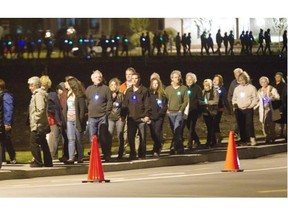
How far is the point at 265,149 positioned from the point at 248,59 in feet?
28.9

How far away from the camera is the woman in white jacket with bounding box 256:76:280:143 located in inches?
1090

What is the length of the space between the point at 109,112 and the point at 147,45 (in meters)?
23.3

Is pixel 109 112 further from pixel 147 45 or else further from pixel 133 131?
pixel 147 45

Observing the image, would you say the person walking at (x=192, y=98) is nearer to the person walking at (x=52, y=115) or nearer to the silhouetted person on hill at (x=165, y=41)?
the person walking at (x=52, y=115)

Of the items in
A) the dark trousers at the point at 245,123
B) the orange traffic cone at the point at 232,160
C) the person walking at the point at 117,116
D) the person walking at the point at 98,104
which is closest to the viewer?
the orange traffic cone at the point at 232,160

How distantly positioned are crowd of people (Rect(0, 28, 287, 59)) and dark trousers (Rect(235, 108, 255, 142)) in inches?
91.3

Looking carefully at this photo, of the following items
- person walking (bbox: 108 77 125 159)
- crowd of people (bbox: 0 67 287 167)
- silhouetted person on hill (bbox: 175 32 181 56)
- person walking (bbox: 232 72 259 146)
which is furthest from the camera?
silhouetted person on hill (bbox: 175 32 181 56)

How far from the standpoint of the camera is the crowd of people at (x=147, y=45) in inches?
1277

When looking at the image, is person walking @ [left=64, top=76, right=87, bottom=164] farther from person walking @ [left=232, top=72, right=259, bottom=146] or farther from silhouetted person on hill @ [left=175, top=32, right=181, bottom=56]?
silhouetted person on hill @ [left=175, top=32, right=181, bottom=56]

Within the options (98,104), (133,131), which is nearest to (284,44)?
(133,131)

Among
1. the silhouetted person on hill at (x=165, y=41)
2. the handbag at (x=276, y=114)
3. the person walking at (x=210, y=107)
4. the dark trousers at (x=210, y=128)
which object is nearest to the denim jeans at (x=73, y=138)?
the person walking at (x=210, y=107)

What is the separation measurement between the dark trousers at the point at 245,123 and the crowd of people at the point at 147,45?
2.32m

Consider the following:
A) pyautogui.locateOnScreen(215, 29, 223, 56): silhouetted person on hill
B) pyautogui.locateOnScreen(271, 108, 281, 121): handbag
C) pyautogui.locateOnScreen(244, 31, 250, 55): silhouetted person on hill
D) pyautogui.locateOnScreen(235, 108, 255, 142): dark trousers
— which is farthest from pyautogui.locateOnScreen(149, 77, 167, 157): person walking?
pyautogui.locateOnScreen(215, 29, 223, 56): silhouetted person on hill
